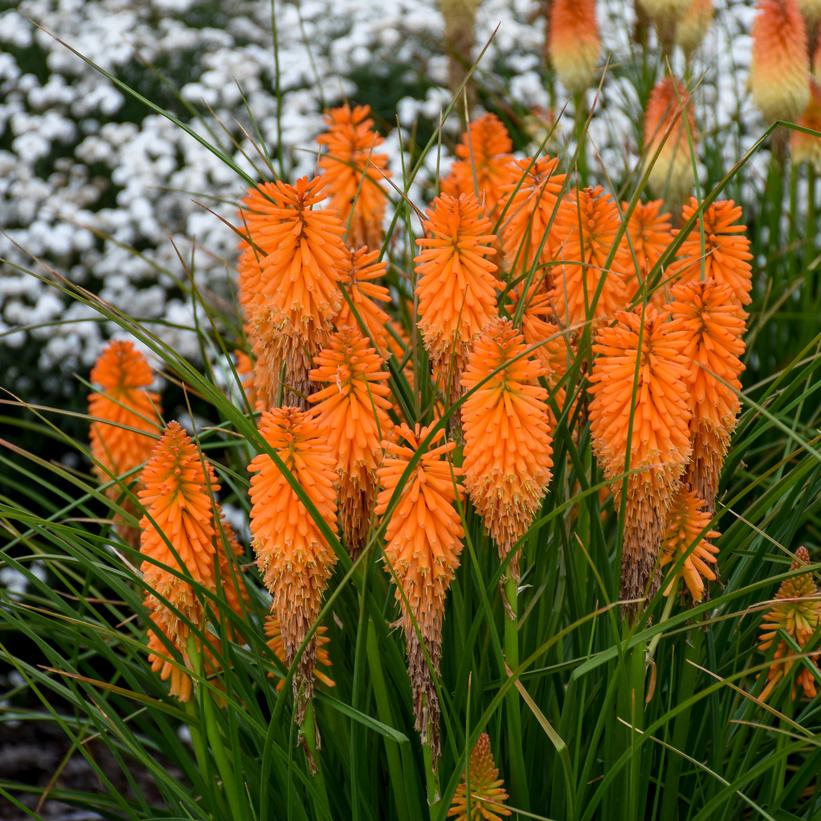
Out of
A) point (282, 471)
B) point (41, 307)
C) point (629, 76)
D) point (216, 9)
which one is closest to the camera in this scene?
point (282, 471)

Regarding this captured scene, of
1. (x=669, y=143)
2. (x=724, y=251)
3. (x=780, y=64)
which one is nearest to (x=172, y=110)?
(x=669, y=143)

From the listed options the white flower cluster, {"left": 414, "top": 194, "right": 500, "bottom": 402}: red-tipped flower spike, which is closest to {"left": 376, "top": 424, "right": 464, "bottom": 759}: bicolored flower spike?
{"left": 414, "top": 194, "right": 500, "bottom": 402}: red-tipped flower spike

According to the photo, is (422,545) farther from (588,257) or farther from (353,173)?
(353,173)

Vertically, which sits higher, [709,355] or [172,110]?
[172,110]

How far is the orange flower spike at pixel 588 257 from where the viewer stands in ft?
6.79

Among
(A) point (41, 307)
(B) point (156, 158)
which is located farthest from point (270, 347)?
(B) point (156, 158)

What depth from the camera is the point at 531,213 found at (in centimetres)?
213

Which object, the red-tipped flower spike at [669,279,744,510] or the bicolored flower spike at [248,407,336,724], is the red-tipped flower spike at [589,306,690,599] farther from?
the bicolored flower spike at [248,407,336,724]

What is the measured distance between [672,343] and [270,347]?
652mm

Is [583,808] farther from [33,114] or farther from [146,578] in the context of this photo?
[33,114]

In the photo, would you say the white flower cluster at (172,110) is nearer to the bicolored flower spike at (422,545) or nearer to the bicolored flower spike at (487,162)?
the bicolored flower spike at (487,162)

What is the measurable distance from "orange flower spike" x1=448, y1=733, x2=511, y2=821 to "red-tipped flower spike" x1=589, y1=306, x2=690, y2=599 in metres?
0.32

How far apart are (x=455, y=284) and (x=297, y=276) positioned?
24 cm

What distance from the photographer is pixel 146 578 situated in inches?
74.2
